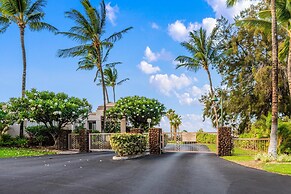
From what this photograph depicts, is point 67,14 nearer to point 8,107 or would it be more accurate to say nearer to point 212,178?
point 8,107

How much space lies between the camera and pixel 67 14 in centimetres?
2705

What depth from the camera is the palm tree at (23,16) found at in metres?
25.8

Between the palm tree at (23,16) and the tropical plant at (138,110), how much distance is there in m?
9.17

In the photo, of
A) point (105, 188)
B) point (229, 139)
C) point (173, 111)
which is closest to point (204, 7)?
point (229, 139)

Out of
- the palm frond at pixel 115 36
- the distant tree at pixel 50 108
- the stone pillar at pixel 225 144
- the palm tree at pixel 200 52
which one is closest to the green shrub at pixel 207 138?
the palm tree at pixel 200 52

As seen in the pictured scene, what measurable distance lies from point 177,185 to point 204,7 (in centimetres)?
1387

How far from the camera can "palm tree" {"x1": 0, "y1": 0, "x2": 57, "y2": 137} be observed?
25797 millimetres

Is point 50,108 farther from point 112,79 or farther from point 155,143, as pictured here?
point 112,79

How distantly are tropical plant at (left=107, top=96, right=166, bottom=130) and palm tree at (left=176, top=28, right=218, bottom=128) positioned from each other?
205 inches

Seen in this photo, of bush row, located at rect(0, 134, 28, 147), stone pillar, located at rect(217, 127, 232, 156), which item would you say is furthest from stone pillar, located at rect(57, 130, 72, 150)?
stone pillar, located at rect(217, 127, 232, 156)

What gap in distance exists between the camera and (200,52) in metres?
32.0

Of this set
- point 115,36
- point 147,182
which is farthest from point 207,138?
point 147,182

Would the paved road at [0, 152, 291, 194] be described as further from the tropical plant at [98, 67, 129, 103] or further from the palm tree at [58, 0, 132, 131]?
the tropical plant at [98, 67, 129, 103]

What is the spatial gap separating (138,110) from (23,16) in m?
12.9
